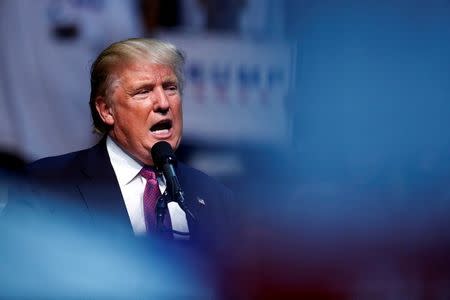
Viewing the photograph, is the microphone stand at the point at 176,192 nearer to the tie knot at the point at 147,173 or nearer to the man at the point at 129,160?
the man at the point at 129,160

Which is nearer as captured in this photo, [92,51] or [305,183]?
[305,183]

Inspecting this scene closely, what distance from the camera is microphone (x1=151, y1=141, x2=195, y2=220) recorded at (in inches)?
78.7

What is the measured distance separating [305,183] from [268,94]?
3.91ft

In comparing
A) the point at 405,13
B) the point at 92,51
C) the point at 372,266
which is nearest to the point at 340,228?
the point at 372,266

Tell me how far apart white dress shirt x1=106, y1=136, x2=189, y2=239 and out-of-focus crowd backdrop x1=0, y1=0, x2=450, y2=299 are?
7.4 inches

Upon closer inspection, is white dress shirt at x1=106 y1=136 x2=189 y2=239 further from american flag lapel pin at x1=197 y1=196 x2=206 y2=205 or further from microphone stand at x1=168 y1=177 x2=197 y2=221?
microphone stand at x1=168 y1=177 x2=197 y2=221

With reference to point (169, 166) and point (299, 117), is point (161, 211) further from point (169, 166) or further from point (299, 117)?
point (299, 117)

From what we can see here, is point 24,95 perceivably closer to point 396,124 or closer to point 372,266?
point 396,124

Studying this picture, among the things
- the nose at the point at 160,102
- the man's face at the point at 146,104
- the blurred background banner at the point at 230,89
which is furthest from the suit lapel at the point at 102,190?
the blurred background banner at the point at 230,89

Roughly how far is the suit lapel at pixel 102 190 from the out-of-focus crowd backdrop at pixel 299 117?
0.78 ft

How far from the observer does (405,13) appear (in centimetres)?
319

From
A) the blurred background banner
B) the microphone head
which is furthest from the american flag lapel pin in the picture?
the blurred background banner

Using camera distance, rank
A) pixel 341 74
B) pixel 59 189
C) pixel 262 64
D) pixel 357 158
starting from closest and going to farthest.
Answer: pixel 59 189, pixel 357 158, pixel 341 74, pixel 262 64

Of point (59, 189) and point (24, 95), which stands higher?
point (59, 189)
